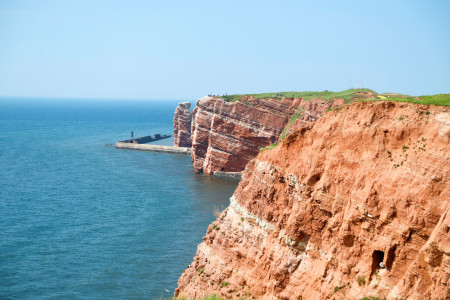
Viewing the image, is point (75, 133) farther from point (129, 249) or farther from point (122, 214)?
point (129, 249)

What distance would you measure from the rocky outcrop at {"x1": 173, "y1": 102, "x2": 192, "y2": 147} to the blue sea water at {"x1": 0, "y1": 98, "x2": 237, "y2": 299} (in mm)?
14303

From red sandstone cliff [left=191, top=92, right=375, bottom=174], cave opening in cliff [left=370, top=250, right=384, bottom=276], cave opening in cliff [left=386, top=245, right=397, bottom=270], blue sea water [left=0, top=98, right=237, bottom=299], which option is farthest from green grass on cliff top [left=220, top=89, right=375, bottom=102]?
→ cave opening in cliff [left=386, top=245, right=397, bottom=270]

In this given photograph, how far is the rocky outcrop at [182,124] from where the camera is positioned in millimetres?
133250

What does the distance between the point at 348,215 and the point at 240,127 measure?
7253cm

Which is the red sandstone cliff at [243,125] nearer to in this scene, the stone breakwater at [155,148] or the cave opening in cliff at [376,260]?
the stone breakwater at [155,148]

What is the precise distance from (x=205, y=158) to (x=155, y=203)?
90.6 ft

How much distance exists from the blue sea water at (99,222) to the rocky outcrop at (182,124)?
1430 cm

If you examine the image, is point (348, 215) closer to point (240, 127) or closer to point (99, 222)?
point (99, 222)

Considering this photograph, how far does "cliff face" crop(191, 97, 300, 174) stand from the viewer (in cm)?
9662

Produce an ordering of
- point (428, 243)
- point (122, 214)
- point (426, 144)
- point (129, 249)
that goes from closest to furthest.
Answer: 1. point (428, 243)
2. point (426, 144)
3. point (129, 249)
4. point (122, 214)

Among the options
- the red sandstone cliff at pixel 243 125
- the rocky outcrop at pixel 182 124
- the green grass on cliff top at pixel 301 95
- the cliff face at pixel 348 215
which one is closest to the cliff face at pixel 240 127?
the red sandstone cliff at pixel 243 125

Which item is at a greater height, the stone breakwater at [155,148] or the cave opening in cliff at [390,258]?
the cave opening in cliff at [390,258]

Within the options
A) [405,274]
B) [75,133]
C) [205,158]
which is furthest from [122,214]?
[75,133]

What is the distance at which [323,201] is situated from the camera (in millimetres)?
27250
